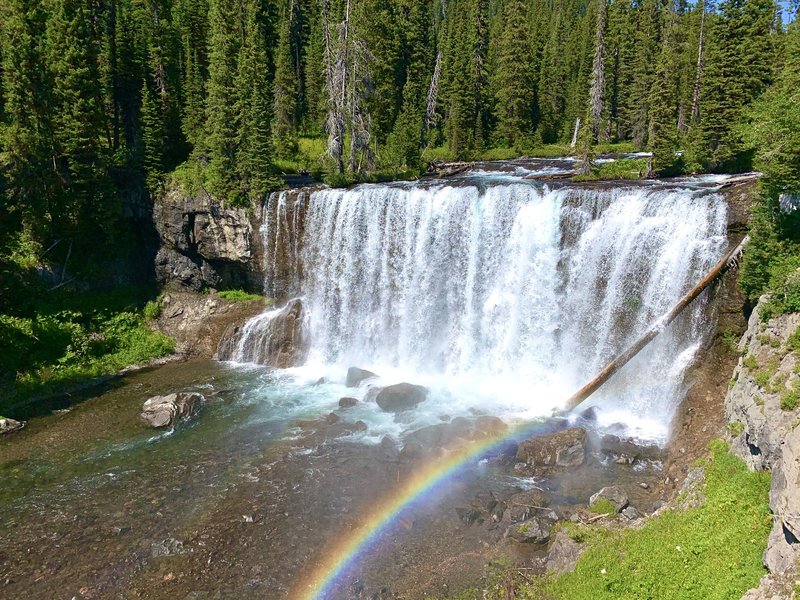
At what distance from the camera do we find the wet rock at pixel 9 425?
21.7m

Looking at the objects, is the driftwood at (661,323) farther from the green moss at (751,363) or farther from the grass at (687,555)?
the grass at (687,555)

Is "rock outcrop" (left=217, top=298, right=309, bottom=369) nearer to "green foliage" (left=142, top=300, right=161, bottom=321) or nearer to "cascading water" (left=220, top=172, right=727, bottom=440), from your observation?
"cascading water" (left=220, top=172, right=727, bottom=440)

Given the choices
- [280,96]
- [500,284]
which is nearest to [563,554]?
[500,284]

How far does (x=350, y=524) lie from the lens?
15.8 metres

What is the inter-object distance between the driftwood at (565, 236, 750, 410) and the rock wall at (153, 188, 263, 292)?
20721 mm

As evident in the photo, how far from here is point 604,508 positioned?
586 inches

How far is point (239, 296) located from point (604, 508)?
2485cm

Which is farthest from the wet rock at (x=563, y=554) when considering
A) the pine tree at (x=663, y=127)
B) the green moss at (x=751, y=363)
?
the pine tree at (x=663, y=127)

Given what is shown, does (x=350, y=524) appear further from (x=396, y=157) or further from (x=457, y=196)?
(x=396, y=157)

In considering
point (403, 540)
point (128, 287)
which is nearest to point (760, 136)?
point (403, 540)

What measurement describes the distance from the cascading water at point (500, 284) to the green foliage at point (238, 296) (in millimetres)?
1008

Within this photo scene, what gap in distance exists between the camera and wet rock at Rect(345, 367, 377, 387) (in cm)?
2622

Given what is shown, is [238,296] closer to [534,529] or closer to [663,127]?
[534,529]

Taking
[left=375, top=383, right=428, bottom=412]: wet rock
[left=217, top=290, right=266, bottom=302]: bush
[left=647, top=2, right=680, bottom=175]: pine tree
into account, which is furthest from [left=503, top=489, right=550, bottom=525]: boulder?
[left=647, top=2, right=680, bottom=175]: pine tree
